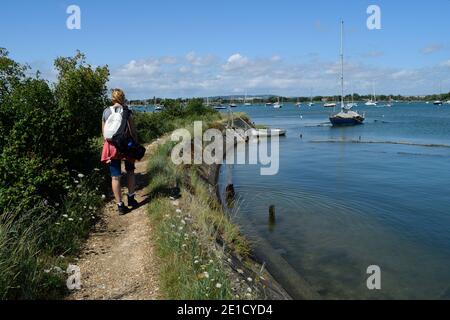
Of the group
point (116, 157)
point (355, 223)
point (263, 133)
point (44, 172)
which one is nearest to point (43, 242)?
point (44, 172)

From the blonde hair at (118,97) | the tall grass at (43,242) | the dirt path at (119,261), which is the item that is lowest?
the dirt path at (119,261)

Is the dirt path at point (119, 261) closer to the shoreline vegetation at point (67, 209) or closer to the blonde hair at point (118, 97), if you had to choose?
the shoreline vegetation at point (67, 209)

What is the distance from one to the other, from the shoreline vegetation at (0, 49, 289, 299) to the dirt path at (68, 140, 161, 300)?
0.63 feet

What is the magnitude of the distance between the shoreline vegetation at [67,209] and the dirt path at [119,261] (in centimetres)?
19

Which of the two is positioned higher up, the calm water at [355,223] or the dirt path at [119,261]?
the dirt path at [119,261]

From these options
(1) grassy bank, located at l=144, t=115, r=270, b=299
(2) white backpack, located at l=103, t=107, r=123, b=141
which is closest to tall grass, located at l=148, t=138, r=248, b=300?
(1) grassy bank, located at l=144, t=115, r=270, b=299

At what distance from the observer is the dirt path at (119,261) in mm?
5395

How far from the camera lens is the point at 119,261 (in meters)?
6.35

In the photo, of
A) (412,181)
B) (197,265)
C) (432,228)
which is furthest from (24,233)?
(412,181)

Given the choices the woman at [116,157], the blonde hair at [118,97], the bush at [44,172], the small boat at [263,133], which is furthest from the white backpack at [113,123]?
the small boat at [263,133]

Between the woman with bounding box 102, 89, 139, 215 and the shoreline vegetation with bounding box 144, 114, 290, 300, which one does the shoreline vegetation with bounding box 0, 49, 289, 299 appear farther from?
the woman with bounding box 102, 89, 139, 215

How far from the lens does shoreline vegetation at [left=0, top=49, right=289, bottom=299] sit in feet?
17.6
